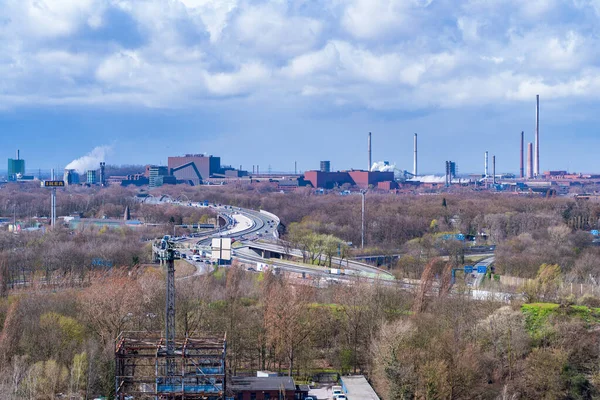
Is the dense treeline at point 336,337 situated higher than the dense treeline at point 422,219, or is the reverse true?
the dense treeline at point 422,219

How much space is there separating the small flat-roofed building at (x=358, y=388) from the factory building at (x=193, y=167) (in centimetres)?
11656

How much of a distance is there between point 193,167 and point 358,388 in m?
122

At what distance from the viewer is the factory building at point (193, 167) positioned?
14112 cm

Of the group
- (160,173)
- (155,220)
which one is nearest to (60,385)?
(155,220)

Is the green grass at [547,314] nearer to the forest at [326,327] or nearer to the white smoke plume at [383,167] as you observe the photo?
the forest at [326,327]

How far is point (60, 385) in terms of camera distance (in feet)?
70.2

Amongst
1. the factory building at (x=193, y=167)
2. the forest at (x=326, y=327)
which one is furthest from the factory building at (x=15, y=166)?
the forest at (x=326, y=327)

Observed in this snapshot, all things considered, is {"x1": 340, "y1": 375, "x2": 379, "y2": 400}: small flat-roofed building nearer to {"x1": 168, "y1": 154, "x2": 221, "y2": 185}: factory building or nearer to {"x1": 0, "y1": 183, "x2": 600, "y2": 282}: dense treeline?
{"x1": 0, "y1": 183, "x2": 600, "y2": 282}: dense treeline

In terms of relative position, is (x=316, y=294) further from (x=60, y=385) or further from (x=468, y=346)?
(x=60, y=385)

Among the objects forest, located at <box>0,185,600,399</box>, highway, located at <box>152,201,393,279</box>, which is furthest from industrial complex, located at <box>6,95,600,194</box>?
forest, located at <box>0,185,600,399</box>

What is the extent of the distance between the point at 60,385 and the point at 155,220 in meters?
53.0

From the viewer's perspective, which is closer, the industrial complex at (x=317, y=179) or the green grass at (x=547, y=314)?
the green grass at (x=547, y=314)

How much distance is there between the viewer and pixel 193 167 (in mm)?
142375

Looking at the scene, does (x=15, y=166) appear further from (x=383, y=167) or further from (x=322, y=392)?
(x=322, y=392)
